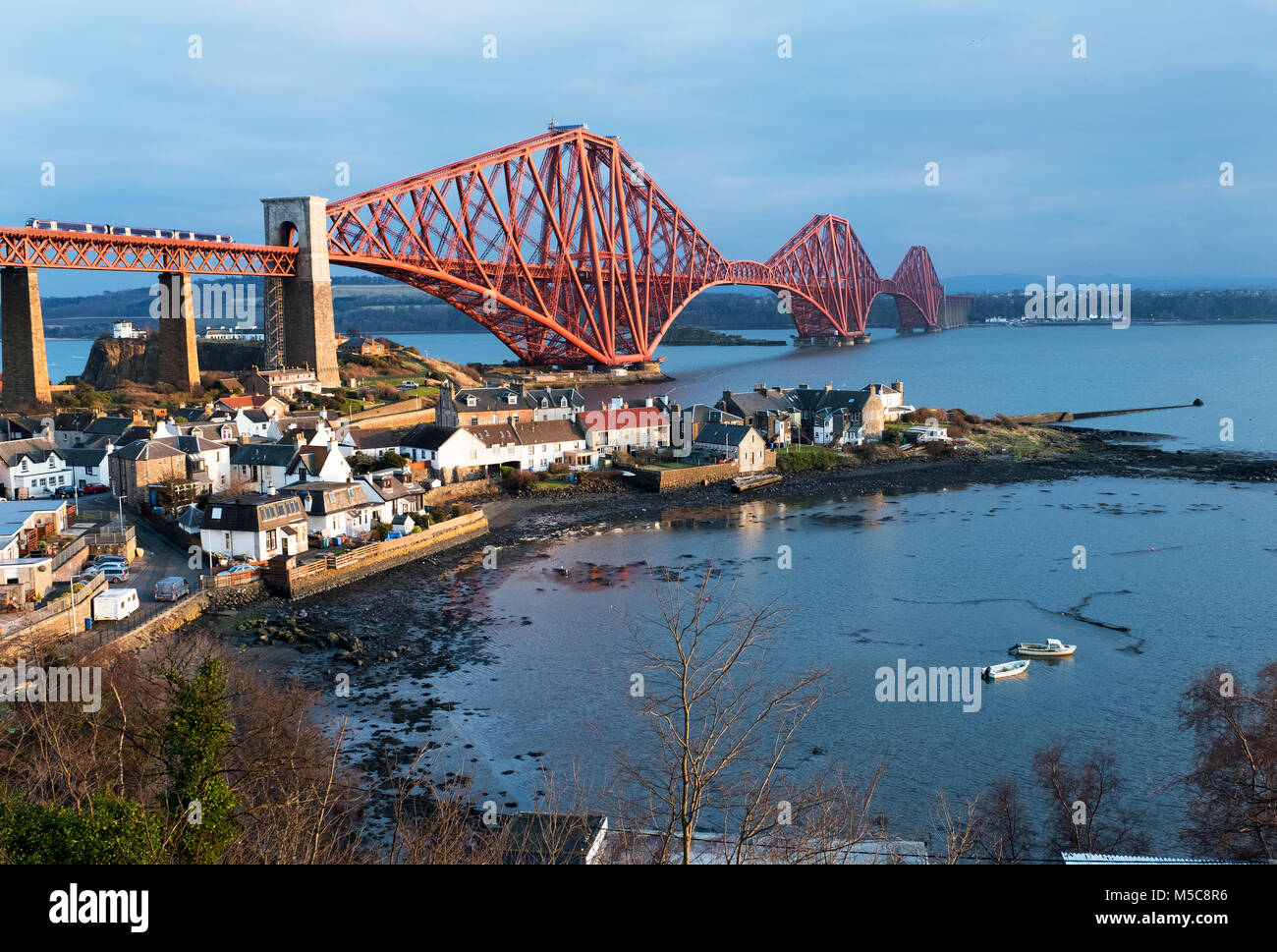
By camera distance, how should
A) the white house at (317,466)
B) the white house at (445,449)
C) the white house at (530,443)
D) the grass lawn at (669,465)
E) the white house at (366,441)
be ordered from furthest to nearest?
the grass lawn at (669,465) → the white house at (530,443) → the white house at (445,449) → the white house at (366,441) → the white house at (317,466)

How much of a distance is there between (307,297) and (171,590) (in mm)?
25398

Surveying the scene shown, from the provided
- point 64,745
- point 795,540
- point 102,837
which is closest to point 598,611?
point 795,540

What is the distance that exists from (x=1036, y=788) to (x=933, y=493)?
20.2 meters

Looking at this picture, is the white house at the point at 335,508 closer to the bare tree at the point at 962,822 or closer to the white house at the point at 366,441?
the white house at the point at 366,441

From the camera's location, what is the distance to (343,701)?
1484cm

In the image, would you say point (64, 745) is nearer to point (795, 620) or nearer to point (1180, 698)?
point (795, 620)

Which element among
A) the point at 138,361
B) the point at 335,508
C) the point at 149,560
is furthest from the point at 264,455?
the point at 138,361

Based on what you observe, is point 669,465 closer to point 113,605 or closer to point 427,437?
point 427,437

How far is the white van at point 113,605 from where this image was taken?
16.8 m

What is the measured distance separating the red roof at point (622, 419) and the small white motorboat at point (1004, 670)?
18.9m

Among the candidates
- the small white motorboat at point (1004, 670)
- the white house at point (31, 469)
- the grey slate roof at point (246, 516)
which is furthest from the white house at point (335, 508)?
the small white motorboat at point (1004, 670)

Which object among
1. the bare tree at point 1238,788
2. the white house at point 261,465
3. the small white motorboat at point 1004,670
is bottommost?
the small white motorboat at point 1004,670
